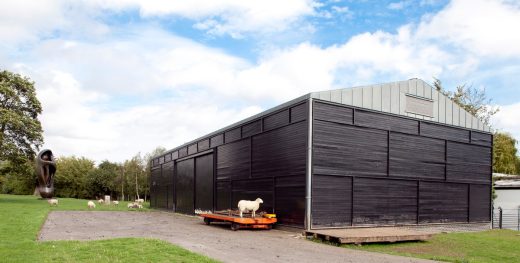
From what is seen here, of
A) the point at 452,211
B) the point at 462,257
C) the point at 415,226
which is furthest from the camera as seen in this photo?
the point at 452,211

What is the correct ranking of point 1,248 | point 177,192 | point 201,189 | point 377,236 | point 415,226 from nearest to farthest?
point 1,248
point 377,236
point 415,226
point 201,189
point 177,192

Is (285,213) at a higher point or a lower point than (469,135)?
lower

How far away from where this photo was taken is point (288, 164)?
19.4 m

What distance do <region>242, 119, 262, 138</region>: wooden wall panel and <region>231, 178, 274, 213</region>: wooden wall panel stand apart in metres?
2.53

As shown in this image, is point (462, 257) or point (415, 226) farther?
point (415, 226)

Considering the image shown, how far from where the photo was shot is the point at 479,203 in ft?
82.0

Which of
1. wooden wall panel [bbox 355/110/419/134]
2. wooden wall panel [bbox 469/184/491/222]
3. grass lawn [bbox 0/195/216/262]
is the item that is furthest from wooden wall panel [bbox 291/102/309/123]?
wooden wall panel [bbox 469/184/491/222]

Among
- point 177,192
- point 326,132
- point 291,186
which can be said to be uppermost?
point 326,132

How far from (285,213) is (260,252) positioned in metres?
7.29

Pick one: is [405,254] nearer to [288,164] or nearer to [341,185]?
[341,185]

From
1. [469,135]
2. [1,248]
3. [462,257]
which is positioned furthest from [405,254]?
[469,135]

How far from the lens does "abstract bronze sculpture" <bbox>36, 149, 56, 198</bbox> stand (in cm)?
4348

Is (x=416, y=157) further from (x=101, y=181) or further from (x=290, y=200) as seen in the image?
(x=101, y=181)

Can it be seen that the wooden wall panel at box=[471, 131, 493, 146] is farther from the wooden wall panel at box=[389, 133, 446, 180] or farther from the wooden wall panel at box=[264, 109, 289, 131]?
the wooden wall panel at box=[264, 109, 289, 131]
